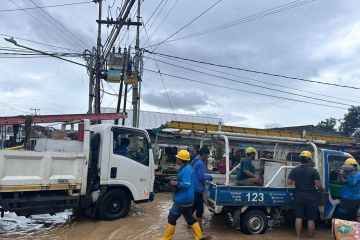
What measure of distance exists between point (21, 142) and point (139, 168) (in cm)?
264

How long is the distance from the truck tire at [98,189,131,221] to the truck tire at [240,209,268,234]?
274 centimetres

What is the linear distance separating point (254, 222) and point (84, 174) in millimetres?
3687

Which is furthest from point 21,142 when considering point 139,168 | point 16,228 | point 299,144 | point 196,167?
point 299,144

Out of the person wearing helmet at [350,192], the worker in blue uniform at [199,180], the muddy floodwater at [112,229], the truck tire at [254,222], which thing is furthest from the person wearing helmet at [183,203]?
the person wearing helmet at [350,192]

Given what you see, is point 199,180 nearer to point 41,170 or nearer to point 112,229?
point 112,229

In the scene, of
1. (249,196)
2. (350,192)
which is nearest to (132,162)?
(249,196)

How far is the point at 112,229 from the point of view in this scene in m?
7.86

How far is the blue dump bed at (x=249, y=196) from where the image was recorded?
297 inches

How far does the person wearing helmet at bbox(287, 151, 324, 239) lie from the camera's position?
764 cm

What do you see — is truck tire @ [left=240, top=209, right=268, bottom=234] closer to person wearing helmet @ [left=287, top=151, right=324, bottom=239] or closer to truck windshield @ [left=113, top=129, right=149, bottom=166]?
person wearing helmet @ [left=287, top=151, right=324, bottom=239]

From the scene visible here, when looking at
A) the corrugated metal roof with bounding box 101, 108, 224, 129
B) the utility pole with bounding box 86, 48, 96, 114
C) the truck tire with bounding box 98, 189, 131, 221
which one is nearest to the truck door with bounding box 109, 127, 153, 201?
the truck tire with bounding box 98, 189, 131, 221

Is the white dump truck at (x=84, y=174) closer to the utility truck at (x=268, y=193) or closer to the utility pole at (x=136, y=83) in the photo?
the utility truck at (x=268, y=193)

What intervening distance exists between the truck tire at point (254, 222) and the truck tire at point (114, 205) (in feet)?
8.98

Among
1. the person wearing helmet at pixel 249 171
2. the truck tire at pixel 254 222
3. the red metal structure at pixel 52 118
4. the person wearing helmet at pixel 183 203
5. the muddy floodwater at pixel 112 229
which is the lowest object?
the muddy floodwater at pixel 112 229
